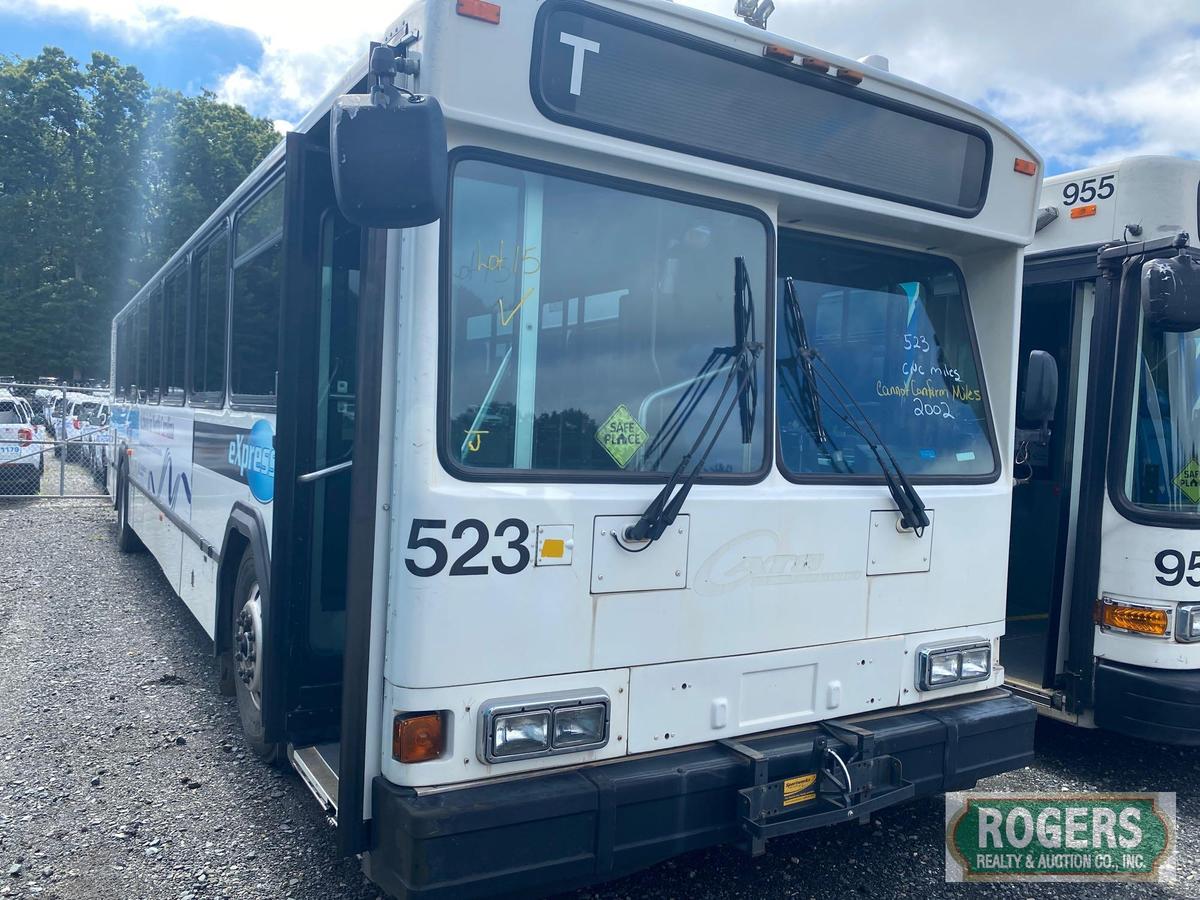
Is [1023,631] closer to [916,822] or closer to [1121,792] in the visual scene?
[1121,792]

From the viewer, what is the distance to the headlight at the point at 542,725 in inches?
102

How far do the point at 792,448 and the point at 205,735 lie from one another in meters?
3.39

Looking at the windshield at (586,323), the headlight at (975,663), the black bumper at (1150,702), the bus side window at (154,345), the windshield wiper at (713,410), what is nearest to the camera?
the windshield at (586,323)

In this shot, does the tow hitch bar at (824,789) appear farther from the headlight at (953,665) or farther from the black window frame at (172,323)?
the black window frame at (172,323)

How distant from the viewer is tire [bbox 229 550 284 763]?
3.80m

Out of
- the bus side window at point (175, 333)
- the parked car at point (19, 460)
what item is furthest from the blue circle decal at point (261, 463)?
the parked car at point (19, 460)

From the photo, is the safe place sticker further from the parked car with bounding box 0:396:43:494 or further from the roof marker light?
the parked car with bounding box 0:396:43:494

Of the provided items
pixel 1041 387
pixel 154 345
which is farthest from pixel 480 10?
pixel 154 345

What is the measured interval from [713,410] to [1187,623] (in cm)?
282

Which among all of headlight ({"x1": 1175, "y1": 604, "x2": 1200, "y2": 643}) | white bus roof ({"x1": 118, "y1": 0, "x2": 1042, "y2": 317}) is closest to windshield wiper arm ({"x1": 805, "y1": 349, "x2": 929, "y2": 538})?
white bus roof ({"x1": 118, "y1": 0, "x2": 1042, "y2": 317})

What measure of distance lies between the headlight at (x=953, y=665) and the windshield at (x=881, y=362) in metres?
0.66

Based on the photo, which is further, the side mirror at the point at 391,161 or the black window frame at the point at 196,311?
the black window frame at the point at 196,311

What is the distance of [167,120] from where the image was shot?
101ft

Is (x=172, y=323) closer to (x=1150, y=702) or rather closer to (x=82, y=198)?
(x=1150, y=702)
